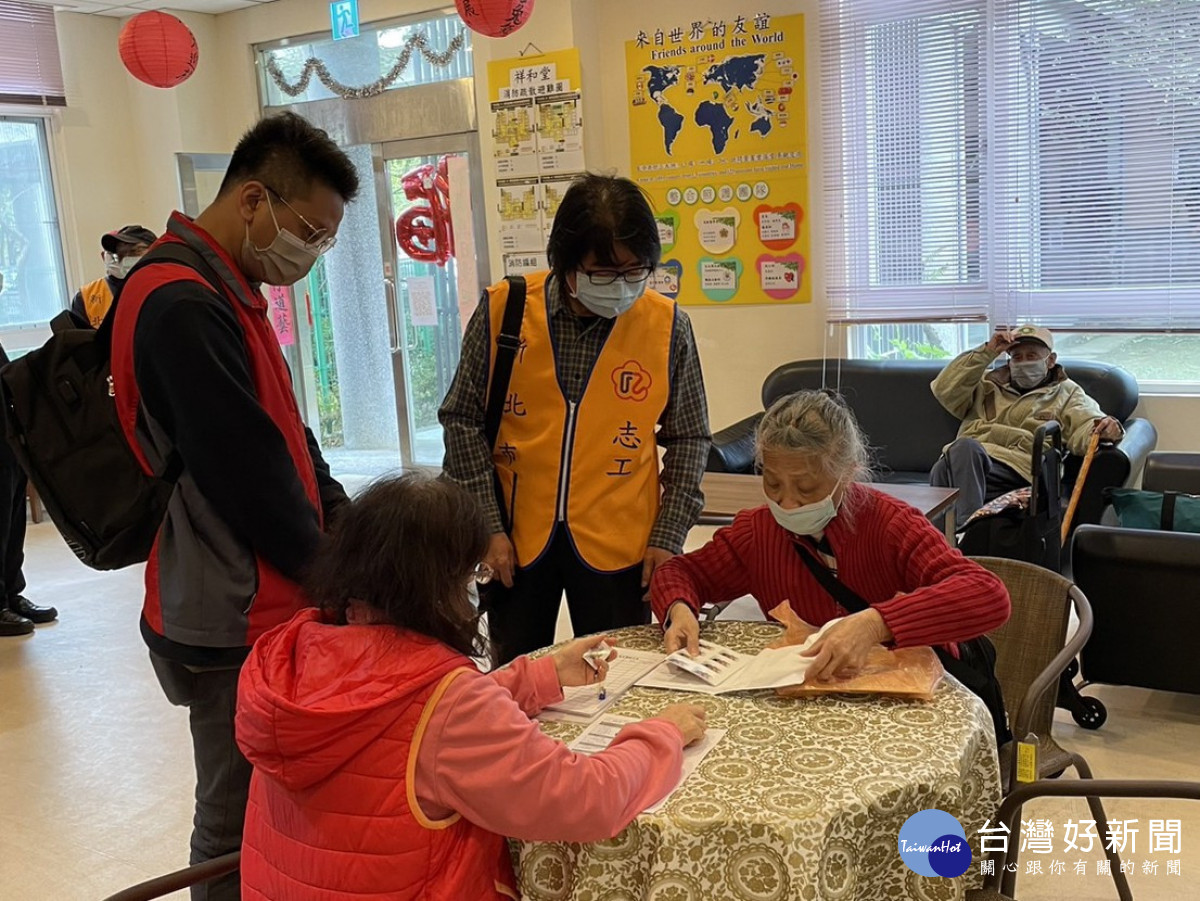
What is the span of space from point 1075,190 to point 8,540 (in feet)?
15.6

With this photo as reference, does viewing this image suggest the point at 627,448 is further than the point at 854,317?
No

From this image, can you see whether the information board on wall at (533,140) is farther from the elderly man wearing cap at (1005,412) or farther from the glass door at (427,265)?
the elderly man wearing cap at (1005,412)

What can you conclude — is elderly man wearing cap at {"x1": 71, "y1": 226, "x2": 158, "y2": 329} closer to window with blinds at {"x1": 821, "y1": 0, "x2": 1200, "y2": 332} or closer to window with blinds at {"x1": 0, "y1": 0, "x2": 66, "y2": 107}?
window with blinds at {"x1": 0, "y1": 0, "x2": 66, "y2": 107}

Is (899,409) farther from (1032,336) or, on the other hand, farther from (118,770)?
(118,770)

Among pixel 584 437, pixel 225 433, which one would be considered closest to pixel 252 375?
pixel 225 433

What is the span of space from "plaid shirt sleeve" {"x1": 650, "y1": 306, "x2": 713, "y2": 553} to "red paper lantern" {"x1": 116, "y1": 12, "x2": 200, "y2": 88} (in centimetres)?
392

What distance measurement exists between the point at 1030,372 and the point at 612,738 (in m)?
3.44

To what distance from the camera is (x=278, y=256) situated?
5.74ft

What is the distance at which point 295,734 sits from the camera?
1.17 meters

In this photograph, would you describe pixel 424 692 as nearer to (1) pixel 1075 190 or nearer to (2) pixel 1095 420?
(2) pixel 1095 420

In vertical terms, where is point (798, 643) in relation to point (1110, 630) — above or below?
above

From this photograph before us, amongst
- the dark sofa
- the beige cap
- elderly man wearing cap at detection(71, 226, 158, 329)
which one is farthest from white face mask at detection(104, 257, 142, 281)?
the beige cap

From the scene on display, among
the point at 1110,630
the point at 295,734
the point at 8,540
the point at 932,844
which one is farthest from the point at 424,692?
the point at 8,540

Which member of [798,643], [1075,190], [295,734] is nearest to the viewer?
[295,734]
